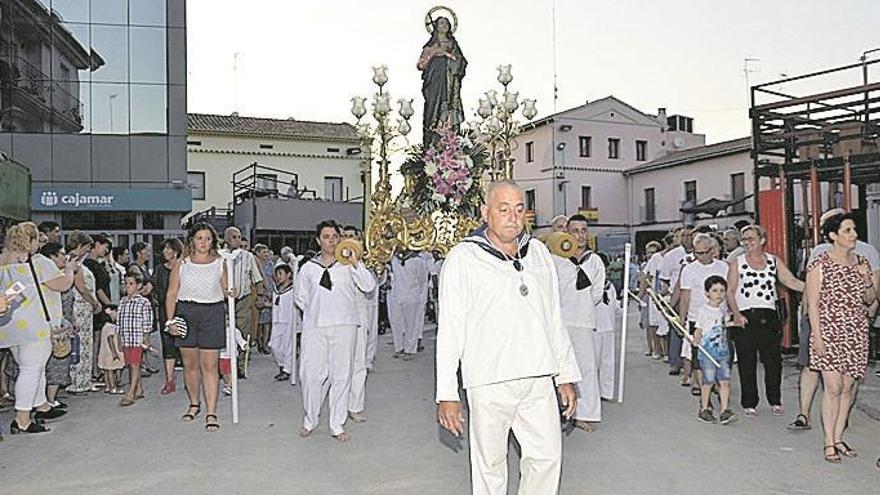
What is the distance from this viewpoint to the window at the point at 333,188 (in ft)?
171

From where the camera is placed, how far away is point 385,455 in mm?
7363

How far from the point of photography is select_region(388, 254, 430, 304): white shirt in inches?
578

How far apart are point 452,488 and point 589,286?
2.62 metres

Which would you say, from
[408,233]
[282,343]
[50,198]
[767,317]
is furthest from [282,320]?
[50,198]

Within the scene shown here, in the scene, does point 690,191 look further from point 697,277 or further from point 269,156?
point 697,277

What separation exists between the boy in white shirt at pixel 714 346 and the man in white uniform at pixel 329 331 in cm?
333

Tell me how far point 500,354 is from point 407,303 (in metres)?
10.0

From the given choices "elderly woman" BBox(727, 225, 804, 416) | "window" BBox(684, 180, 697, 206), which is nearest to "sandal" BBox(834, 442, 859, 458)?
"elderly woman" BBox(727, 225, 804, 416)

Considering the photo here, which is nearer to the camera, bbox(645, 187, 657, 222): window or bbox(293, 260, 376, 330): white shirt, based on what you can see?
bbox(293, 260, 376, 330): white shirt

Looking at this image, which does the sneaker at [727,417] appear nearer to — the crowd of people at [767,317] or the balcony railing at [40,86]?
the crowd of people at [767,317]

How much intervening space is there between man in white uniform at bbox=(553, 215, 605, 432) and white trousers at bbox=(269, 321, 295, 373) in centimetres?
513

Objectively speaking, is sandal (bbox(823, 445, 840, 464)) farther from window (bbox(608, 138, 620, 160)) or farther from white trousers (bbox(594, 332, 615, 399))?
window (bbox(608, 138, 620, 160))

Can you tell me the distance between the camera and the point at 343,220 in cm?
3809

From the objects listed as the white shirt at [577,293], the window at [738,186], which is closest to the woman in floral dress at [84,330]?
the white shirt at [577,293]
